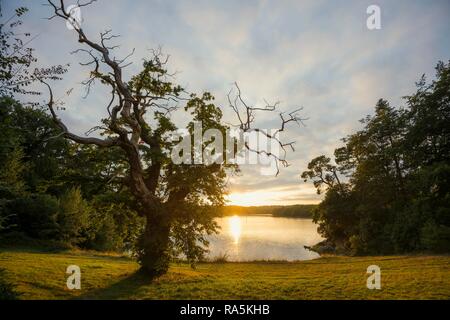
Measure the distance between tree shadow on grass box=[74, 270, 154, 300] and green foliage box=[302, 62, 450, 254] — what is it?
23.3 m

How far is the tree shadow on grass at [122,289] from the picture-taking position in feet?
36.8

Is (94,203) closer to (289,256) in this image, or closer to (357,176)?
(289,256)

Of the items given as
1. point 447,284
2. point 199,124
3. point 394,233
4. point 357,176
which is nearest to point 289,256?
point 394,233

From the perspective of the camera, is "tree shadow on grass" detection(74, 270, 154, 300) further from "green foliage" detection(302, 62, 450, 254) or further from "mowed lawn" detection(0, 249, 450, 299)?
"green foliage" detection(302, 62, 450, 254)

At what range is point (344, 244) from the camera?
42938 millimetres

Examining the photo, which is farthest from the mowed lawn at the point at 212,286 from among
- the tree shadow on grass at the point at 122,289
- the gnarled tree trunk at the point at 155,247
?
the gnarled tree trunk at the point at 155,247

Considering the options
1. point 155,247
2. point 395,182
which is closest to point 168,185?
point 155,247

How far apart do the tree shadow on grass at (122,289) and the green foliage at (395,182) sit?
76.5 ft

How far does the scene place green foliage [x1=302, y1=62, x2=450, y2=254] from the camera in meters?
26.5

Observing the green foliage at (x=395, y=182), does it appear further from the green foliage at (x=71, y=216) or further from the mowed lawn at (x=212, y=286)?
the green foliage at (x=71, y=216)

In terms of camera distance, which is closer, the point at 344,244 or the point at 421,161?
the point at 421,161

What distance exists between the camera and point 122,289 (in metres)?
12.2
